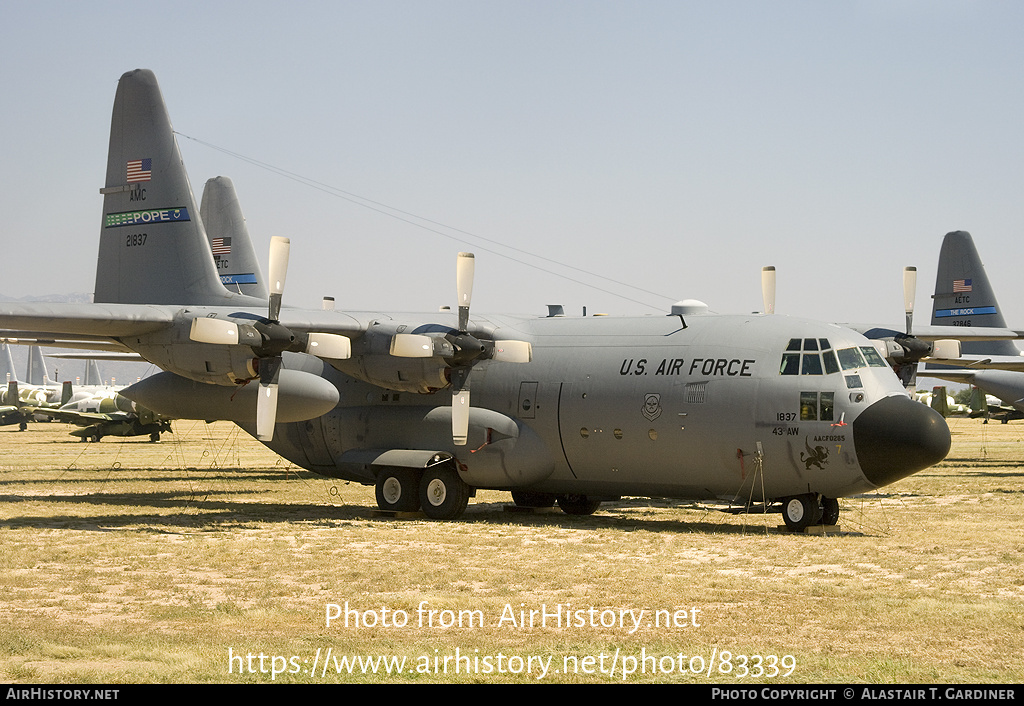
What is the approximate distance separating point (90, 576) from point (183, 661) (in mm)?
5378

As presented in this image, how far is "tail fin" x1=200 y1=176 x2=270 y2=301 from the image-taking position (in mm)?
29516

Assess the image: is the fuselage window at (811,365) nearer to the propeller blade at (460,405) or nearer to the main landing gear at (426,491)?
the propeller blade at (460,405)

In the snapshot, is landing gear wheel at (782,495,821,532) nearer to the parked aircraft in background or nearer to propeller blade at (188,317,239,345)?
propeller blade at (188,317,239,345)

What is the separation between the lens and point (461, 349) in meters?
19.8

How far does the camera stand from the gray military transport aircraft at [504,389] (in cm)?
1789

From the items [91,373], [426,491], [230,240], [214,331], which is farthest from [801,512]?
[91,373]

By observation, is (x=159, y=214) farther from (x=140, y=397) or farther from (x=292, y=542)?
(x=292, y=542)

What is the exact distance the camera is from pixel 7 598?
493 inches

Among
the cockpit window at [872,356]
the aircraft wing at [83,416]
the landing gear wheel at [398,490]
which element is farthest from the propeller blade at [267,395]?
the aircraft wing at [83,416]

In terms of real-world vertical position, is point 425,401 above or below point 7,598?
above

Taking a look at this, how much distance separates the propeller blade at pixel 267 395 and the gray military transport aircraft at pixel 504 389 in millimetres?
37

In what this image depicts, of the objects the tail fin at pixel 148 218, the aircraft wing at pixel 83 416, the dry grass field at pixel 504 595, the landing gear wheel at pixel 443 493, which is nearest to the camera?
the dry grass field at pixel 504 595

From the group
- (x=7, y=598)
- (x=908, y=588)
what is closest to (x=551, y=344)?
(x=908, y=588)
